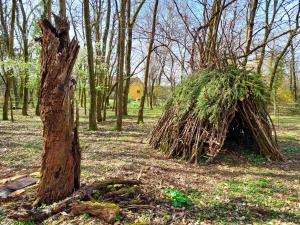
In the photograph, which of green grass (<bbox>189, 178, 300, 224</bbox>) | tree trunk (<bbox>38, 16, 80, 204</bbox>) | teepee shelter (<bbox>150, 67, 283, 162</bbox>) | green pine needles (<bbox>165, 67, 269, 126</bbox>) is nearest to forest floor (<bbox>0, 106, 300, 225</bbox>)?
green grass (<bbox>189, 178, 300, 224</bbox>)

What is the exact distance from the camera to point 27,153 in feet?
21.4

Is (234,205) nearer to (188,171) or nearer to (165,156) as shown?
(188,171)

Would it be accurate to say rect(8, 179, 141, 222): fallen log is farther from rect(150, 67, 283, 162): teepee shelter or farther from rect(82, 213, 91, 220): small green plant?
rect(150, 67, 283, 162): teepee shelter

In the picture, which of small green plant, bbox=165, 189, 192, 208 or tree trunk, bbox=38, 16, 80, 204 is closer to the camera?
tree trunk, bbox=38, 16, 80, 204

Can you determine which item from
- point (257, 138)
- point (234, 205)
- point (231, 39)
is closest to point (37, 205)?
point (234, 205)

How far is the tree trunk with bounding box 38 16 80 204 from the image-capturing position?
3.38 metres

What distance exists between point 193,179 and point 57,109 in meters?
2.47

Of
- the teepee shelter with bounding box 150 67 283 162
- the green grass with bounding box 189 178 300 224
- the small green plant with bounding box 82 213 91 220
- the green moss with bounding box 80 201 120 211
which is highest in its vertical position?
the teepee shelter with bounding box 150 67 283 162

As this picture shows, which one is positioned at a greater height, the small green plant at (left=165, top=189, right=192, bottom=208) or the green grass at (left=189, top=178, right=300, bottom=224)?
the small green plant at (left=165, top=189, right=192, bottom=208)

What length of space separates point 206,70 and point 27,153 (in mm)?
4399

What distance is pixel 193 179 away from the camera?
4.75 meters

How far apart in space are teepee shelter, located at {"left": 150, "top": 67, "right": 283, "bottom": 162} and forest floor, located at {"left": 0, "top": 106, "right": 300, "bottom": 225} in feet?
1.03

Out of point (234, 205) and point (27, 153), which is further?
point (27, 153)

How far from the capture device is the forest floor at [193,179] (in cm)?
326
